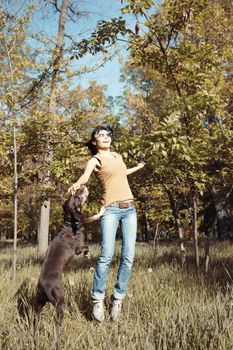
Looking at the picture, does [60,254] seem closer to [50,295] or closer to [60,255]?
[60,255]

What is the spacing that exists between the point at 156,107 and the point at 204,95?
9.20m

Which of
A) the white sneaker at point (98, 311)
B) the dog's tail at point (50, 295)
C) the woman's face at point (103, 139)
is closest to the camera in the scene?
the dog's tail at point (50, 295)

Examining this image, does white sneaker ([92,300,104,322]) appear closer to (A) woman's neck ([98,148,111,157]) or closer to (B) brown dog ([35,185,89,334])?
(B) brown dog ([35,185,89,334])

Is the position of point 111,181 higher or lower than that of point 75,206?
higher

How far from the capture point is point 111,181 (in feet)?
12.6

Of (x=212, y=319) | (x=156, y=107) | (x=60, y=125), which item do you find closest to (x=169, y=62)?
(x=60, y=125)

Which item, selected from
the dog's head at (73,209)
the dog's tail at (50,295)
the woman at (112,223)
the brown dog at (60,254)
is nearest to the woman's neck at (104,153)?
the woman at (112,223)

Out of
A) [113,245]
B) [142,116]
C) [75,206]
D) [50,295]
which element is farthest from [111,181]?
[142,116]

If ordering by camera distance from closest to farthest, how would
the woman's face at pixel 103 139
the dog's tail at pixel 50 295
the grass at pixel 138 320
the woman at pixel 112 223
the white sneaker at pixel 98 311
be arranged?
1. the grass at pixel 138 320
2. the dog's tail at pixel 50 295
3. the white sneaker at pixel 98 311
4. the woman at pixel 112 223
5. the woman's face at pixel 103 139

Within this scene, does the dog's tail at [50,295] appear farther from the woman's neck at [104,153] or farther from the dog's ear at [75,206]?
the woman's neck at [104,153]

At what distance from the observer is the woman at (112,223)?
3.73m

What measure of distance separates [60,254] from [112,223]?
1.96 ft

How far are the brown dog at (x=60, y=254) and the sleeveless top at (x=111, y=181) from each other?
0.23 m

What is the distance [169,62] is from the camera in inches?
209
